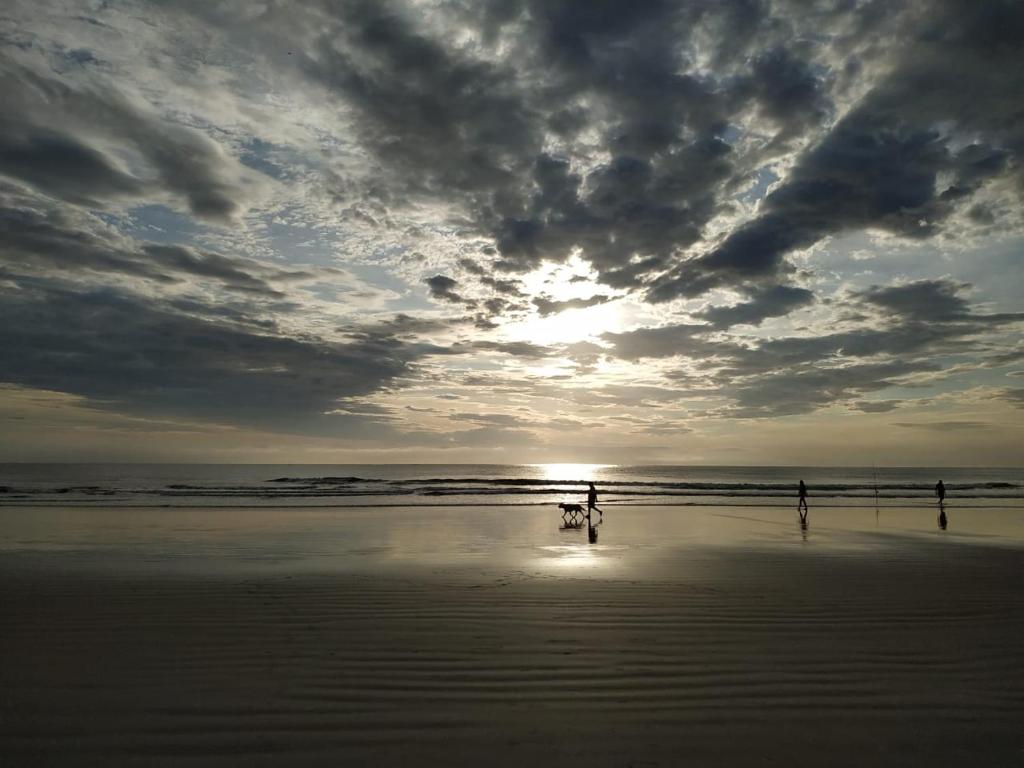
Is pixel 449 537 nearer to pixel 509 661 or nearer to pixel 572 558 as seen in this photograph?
pixel 572 558

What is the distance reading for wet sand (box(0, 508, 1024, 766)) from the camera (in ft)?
15.7

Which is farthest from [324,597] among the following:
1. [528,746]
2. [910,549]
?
[910,549]

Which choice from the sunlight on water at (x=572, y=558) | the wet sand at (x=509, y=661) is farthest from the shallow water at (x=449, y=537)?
the wet sand at (x=509, y=661)

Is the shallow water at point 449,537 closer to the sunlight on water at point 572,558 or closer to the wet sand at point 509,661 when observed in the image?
the sunlight on water at point 572,558

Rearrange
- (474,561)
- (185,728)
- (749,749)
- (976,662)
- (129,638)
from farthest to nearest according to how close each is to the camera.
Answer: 1. (474,561)
2. (129,638)
3. (976,662)
4. (185,728)
5. (749,749)

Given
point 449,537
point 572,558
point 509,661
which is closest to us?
point 509,661

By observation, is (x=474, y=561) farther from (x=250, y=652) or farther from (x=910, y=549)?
(x=910, y=549)

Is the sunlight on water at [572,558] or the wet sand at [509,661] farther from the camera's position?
the sunlight on water at [572,558]

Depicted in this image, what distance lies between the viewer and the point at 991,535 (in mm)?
21531

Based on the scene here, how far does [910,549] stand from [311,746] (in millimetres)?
17599

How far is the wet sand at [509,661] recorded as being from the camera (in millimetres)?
4781

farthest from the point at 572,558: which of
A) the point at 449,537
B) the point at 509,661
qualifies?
the point at 509,661

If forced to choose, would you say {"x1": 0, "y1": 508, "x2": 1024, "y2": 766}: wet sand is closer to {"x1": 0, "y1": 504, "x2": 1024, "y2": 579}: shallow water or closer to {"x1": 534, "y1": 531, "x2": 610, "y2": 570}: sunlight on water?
{"x1": 534, "y1": 531, "x2": 610, "y2": 570}: sunlight on water

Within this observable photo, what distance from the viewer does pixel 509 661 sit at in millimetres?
6695
